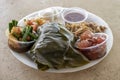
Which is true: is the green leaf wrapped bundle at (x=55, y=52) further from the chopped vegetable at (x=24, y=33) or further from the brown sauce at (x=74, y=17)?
the brown sauce at (x=74, y=17)

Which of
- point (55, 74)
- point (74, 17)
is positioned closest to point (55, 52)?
point (55, 74)

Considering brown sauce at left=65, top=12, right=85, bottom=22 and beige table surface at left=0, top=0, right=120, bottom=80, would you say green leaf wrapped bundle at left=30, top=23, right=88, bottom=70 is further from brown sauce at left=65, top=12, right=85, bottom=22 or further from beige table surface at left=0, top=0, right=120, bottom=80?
brown sauce at left=65, top=12, right=85, bottom=22

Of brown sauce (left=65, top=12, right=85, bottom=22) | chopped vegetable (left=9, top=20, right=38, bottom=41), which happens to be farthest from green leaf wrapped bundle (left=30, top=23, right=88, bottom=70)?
brown sauce (left=65, top=12, right=85, bottom=22)

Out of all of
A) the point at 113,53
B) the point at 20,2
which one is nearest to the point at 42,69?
the point at 113,53

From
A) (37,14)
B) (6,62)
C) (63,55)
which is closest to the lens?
(63,55)

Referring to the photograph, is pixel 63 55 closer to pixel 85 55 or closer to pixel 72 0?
pixel 85 55

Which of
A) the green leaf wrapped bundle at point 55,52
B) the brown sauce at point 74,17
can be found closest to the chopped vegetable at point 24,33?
the green leaf wrapped bundle at point 55,52

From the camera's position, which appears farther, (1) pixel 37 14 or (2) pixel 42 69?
(1) pixel 37 14
